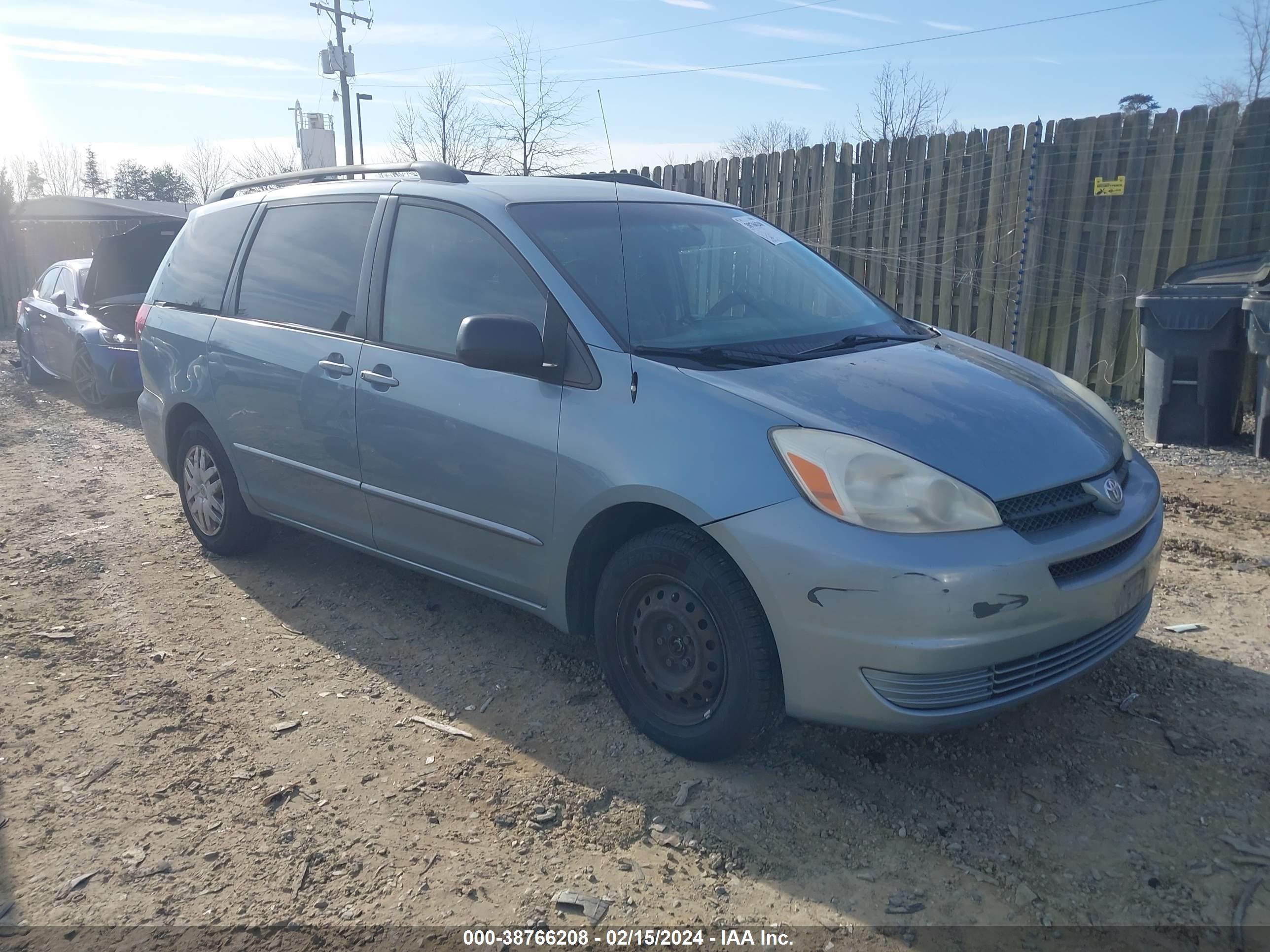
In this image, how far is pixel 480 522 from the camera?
12.2 feet

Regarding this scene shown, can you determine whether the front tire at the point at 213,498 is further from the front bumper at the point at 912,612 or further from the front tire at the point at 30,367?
the front tire at the point at 30,367

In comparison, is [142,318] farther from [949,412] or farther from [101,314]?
[101,314]

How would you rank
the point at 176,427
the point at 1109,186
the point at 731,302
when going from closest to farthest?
1. the point at 731,302
2. the point at 176,427
3. the point at 1109,186

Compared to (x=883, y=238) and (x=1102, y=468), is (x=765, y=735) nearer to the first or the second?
(x=1102, y=468)

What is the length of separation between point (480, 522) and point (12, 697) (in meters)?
2.08

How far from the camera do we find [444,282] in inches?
156

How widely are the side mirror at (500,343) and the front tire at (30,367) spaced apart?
36.2 feet

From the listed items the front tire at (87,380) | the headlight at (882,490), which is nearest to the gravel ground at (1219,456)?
the headlight at (882,490)

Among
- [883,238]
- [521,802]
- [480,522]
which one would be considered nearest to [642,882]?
[521,802]

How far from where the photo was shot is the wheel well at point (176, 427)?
209 inches

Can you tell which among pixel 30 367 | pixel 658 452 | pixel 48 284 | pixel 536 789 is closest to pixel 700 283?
pixel 658 452

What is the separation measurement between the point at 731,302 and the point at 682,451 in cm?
106

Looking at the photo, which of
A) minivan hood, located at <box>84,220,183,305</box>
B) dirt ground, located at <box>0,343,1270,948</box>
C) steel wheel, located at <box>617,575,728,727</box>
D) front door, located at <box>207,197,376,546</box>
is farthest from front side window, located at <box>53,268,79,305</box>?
steel wheel, located at <box>617,575,728,727</box>

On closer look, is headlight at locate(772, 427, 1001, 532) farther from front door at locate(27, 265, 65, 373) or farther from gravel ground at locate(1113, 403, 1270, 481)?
front door at locate(27, 265, 65, 373)
